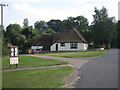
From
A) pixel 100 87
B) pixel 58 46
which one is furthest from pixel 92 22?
pixel 100 87

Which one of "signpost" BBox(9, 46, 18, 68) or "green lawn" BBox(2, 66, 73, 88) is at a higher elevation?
"signpost" BBox(9, 46, 18, 68)

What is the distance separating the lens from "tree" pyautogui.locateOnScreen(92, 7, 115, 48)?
181 feet

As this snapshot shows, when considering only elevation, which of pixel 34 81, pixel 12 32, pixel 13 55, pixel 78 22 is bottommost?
pixel 34 81

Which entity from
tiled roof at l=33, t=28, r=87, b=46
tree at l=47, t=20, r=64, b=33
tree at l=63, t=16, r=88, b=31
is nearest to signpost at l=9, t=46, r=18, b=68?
tiled roof at l=33, t=28, r=87, b=46

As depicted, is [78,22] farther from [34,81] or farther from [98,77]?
[34,81]

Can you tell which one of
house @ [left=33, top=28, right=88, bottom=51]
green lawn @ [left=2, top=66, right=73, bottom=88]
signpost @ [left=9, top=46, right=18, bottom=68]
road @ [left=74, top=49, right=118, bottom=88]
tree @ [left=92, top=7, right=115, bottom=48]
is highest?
tree @ [left=92, top=7, right=115, bottom=48]

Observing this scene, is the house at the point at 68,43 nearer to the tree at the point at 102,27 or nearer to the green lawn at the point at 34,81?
the tree at the point at 102,27

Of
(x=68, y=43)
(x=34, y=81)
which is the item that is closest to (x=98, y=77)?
(x=34, y=81)

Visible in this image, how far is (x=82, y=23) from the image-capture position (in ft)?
248

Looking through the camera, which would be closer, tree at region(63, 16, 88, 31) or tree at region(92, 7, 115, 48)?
tree at region(92, 7, 115, 48)

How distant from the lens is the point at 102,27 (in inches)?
2217

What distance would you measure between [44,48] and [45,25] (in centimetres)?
6668

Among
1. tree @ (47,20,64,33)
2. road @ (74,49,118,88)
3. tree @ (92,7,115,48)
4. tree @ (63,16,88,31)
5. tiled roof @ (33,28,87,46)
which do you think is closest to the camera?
road @ (74,49,118,88)

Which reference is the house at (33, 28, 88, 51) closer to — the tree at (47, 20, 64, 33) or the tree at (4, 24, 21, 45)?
the tree at (4, 24, 21, 45)
